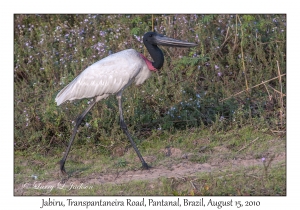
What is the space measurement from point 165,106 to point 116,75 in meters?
1.43

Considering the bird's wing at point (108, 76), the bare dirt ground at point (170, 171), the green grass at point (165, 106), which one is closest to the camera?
the bare dirt ground at point (170, 171)

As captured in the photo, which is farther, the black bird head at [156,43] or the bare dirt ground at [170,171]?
the black bird head at [156,43]

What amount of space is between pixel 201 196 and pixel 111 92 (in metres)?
1.90

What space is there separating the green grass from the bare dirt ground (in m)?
0.04

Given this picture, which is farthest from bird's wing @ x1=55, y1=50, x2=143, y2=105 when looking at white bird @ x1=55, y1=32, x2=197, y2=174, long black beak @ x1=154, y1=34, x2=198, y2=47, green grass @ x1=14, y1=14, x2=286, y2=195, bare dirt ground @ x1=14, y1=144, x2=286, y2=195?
bare dirt ground @ x1=14, y1=144, x2=286, y2=195

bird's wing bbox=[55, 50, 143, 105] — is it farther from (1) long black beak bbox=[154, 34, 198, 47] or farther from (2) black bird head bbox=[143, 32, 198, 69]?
(1) long black beak bbox=[154, 34, 198, 47]

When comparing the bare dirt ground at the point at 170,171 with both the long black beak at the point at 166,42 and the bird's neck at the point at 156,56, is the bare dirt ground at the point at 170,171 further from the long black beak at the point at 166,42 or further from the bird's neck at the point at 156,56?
the long black beak at the point at 166,42

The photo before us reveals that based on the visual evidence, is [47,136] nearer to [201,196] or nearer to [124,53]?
[124,53]

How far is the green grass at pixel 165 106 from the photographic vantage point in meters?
6.65

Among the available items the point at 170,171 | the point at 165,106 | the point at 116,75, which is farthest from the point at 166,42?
the point at 170,171

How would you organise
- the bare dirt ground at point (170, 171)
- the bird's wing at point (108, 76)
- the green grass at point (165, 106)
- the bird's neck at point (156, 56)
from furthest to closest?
1. the bird's neck at point (156, 56)
2. the bird's wing at point (108, 76)
3. the green grass at point (165, 106)
4. the bare dirt ground at point (170, 171)

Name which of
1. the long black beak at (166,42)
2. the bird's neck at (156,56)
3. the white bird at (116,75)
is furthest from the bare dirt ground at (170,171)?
the long black beak at (166,42)

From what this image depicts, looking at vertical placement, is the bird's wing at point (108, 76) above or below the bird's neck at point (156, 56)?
below

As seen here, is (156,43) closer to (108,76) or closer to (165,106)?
(108,76)
